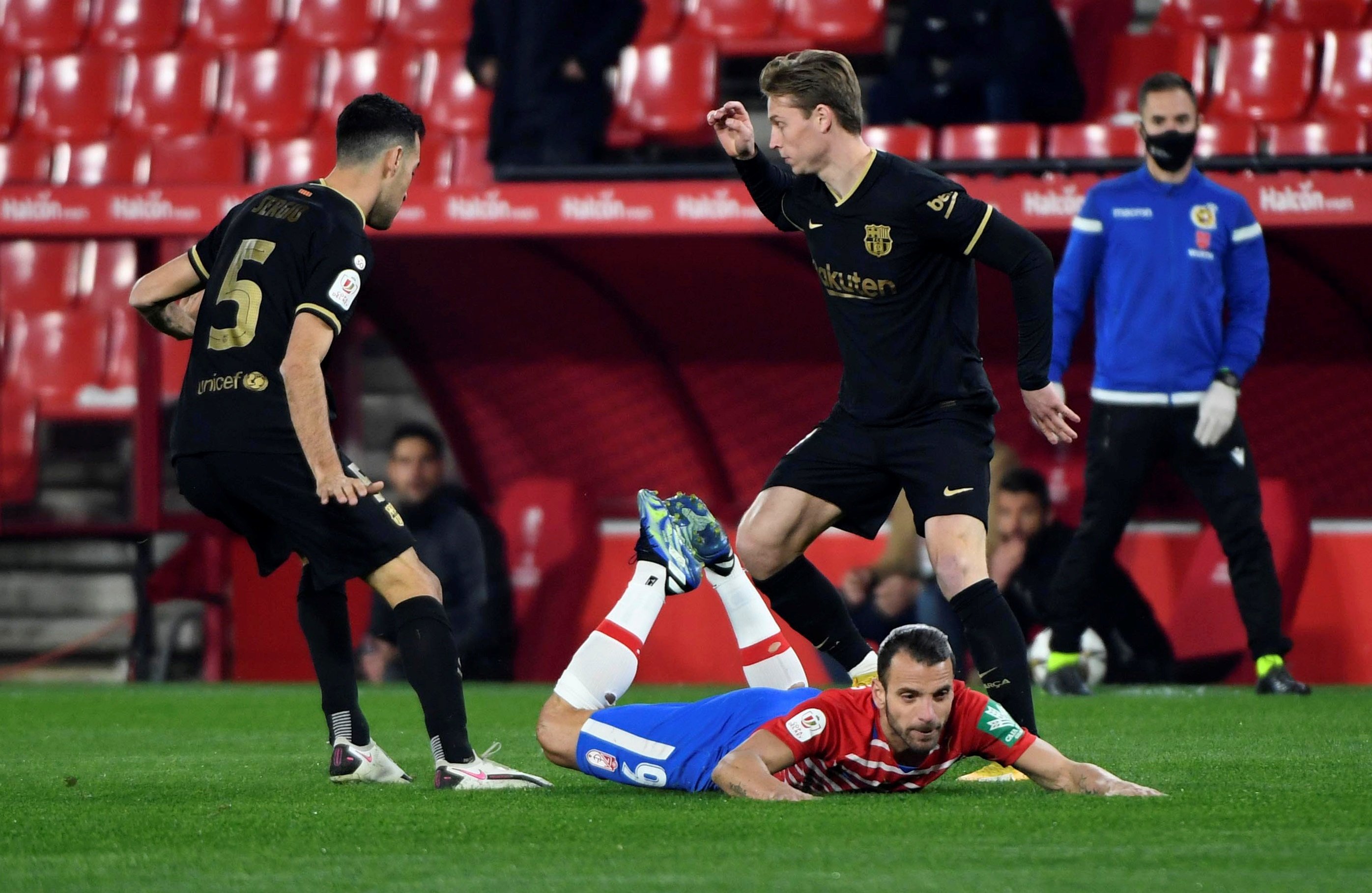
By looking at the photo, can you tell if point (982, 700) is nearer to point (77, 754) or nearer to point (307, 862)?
point (307, 862)

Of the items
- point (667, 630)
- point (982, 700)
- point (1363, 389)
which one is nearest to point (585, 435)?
point (667, 630)

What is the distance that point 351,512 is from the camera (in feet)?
14.6

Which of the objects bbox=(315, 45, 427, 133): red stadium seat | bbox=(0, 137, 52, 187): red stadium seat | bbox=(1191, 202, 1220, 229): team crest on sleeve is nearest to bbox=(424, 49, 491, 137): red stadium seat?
bbox=(315, 45, 427, 133): red stadium seat

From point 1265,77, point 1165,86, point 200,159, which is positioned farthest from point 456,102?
point 1165,86

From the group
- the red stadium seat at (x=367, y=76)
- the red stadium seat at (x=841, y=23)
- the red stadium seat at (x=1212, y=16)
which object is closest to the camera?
the red stadium seat at (x=1212, y=16)

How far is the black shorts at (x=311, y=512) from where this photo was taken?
14.7 ft

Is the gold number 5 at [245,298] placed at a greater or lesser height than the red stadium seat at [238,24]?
lesser

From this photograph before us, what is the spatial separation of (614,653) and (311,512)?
764mm

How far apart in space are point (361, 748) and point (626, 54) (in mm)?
6355

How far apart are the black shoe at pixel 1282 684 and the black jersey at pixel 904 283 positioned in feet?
8.61

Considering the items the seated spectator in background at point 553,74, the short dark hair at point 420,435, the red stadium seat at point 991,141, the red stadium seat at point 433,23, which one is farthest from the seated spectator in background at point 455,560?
the red stadium seat at point 433,23

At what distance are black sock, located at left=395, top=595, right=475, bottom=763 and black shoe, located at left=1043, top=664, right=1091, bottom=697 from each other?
337cm

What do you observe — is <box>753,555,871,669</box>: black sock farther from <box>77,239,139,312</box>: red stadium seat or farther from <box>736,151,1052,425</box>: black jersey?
<box>77,239,139,312</box>: red stadium seat

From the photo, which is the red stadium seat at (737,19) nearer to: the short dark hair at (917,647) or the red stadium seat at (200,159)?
the red stadium seat at (200,159)
